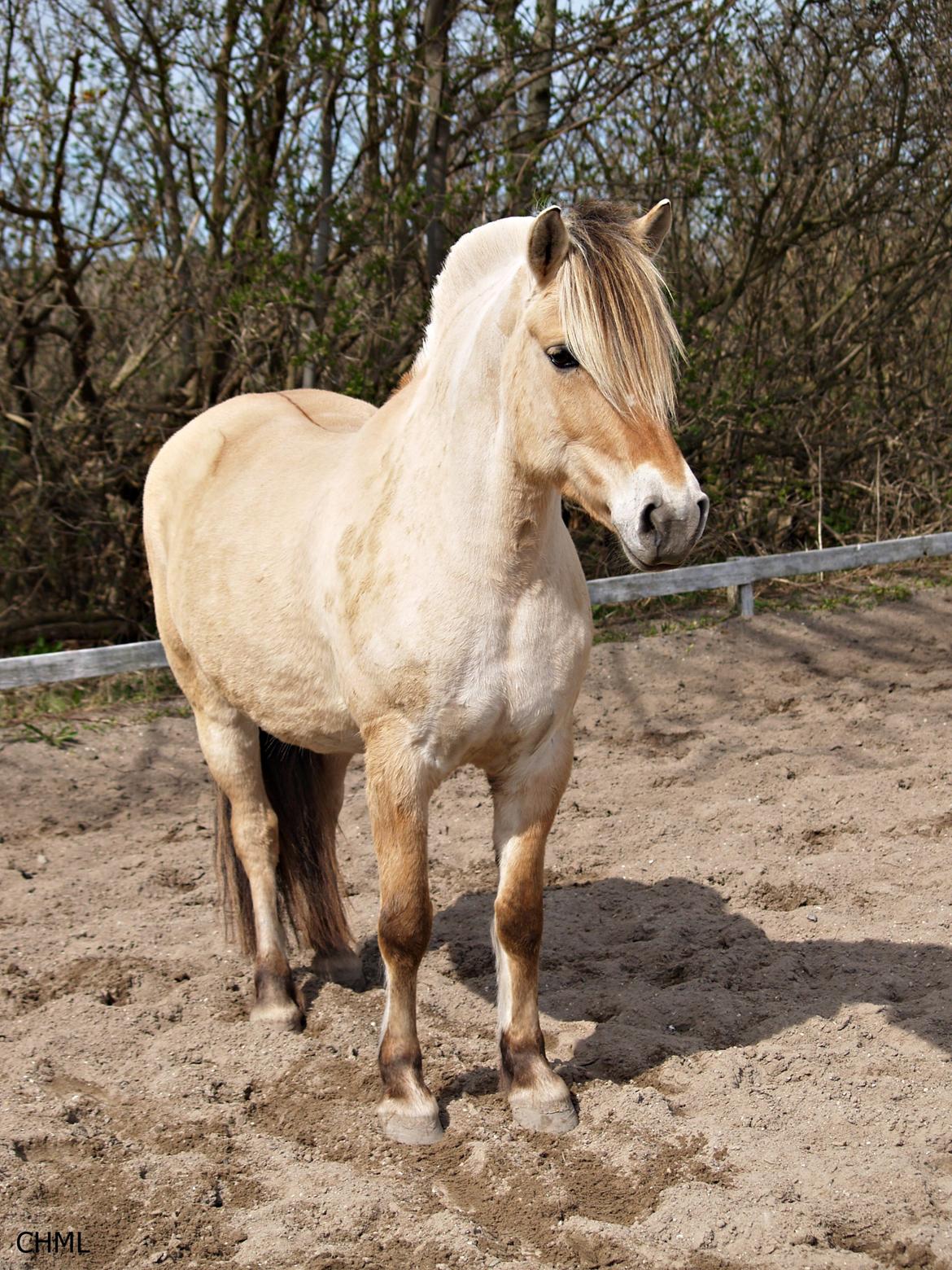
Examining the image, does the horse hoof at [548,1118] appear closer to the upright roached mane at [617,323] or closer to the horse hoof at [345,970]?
the horse hoof at [345,970]

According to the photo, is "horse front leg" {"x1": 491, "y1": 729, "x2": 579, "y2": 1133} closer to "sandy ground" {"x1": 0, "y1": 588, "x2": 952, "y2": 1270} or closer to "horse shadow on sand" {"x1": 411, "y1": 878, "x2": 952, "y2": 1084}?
"sandy ground" {"x1": 0, "y1": 588, "x2": 952, "y2": 1270}

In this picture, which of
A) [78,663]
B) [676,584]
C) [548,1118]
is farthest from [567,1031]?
[676,584]

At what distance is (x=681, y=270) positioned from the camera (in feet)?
26.8

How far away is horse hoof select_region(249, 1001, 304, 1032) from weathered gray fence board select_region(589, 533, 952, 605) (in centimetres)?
382

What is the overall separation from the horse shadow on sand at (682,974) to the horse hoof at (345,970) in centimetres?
29

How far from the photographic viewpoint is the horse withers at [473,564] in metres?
2.40

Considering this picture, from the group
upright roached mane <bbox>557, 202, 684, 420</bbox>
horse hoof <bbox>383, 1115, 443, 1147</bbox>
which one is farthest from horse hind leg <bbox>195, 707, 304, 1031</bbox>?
upright roached mane <bbox>557, 202, 684, 420</bbox>

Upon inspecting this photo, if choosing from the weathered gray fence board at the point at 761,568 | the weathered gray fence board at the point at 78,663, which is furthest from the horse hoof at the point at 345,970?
the weathered gray fence board at the point at 761,568

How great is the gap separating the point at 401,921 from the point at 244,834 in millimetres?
1036

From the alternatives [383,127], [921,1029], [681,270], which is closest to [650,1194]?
[921,1029]

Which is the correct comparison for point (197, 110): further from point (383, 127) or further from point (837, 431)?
point (837, 431)

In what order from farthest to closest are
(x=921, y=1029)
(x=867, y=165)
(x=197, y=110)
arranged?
(x=867, y=165) < (x=197, y=110) < (x=921, y=1029)

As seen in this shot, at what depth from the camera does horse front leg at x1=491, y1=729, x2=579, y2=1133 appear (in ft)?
9.24

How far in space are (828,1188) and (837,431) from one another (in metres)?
7.01
